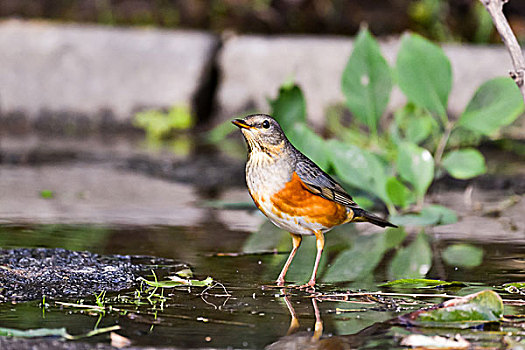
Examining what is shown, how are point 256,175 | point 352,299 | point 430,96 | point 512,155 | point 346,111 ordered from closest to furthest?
point 352,299 → point 256,175 → point 430,96 → point 512,155 → point 346,111

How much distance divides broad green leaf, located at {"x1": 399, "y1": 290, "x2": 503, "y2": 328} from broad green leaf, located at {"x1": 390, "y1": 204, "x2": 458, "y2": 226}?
155 cm

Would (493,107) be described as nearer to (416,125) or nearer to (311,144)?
(416,125)

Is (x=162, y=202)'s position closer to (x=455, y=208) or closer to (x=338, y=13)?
(x=455, y=208)

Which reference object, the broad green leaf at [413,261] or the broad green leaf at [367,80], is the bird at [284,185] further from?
the broad green leaf at [367,80]

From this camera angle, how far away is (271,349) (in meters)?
1.77

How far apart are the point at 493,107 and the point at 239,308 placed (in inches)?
77.8

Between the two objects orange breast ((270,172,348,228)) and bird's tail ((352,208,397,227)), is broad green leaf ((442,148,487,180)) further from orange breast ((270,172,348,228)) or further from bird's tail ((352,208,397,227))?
orange breast ((270,172,348,228))

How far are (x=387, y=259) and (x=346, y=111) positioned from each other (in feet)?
11.7

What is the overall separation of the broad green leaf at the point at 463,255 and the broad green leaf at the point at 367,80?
3.17 ft

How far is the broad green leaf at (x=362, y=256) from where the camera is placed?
2.64 m

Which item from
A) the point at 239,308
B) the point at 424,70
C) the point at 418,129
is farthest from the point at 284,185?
the point at 418,129

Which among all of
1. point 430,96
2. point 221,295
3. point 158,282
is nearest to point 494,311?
point 221,295

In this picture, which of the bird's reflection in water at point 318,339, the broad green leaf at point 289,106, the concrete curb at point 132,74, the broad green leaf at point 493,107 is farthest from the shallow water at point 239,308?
the concrete curb at point 132,74

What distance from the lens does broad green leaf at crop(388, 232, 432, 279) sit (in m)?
2.67
